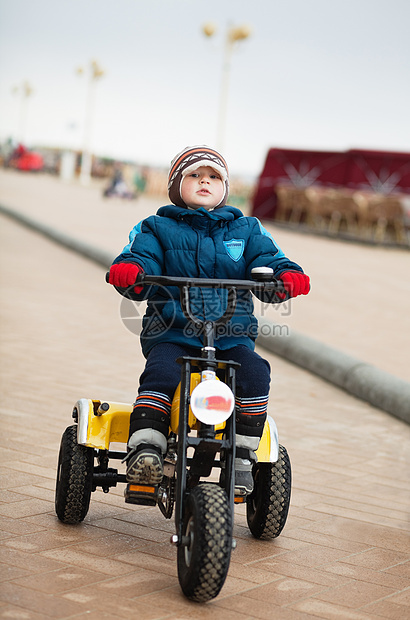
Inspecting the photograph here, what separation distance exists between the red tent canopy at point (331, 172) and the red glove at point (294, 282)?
62.5 ft

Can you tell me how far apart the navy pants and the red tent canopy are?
1915 cm

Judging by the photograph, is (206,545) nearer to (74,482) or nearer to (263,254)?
(74,482)

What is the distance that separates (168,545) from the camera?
318 centimetres

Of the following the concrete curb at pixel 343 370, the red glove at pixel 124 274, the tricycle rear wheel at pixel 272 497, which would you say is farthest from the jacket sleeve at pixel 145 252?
the concrete curb at pixel 343 370

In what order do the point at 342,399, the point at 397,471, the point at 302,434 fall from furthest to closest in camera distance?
the point at 342,399 < the point at 302,434 < the point at 397,471

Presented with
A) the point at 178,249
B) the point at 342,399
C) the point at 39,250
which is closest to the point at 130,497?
the point at 178,249

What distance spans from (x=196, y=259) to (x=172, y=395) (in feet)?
1.65

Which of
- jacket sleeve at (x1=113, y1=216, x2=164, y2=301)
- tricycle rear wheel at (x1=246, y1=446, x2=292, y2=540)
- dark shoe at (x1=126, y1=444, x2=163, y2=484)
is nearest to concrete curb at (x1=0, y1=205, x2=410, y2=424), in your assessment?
tricycle rear wheel at (x1=246, y1=446, x2=292, y2=540)

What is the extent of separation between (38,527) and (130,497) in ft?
1.50

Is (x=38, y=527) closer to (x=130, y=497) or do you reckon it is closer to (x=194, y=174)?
(x=130, y=497)

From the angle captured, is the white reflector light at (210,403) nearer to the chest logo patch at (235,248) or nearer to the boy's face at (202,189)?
the chest logo patch at (235,248)

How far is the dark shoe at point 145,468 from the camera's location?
2.85 meters

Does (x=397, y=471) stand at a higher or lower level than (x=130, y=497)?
lower

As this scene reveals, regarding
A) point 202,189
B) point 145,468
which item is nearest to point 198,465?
point 145,468
